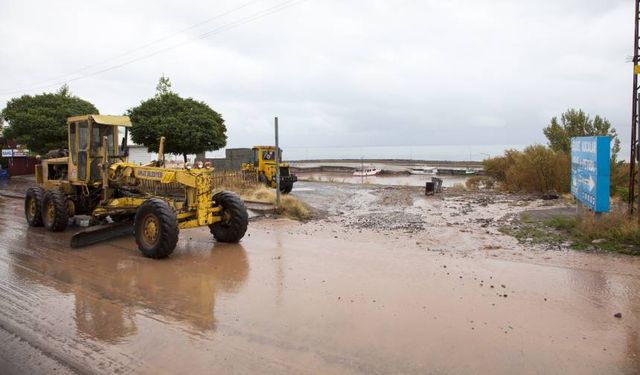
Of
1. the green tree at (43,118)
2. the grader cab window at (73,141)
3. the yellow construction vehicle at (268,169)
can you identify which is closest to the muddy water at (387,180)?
the yellow construction vehicle at (268,169)

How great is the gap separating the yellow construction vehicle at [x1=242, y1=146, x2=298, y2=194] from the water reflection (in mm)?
12617

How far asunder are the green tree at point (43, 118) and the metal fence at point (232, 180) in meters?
14.9

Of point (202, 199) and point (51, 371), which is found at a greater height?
point (202, 199)

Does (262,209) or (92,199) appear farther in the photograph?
(262,209)

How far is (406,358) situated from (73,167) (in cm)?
1071

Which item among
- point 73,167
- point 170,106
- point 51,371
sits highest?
point 170,106

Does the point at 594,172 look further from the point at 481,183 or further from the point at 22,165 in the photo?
the point at 22,165

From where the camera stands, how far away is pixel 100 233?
11086 mm

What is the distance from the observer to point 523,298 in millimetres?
6891

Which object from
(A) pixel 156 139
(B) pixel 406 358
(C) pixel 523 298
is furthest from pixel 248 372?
(A) pixel 156 139

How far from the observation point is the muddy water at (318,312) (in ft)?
16.5

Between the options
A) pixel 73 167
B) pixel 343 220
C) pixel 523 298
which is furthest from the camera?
pixel 343 220

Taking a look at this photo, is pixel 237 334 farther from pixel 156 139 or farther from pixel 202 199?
pixel 156 139

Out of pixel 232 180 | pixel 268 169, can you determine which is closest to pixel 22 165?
pixel 268 169
